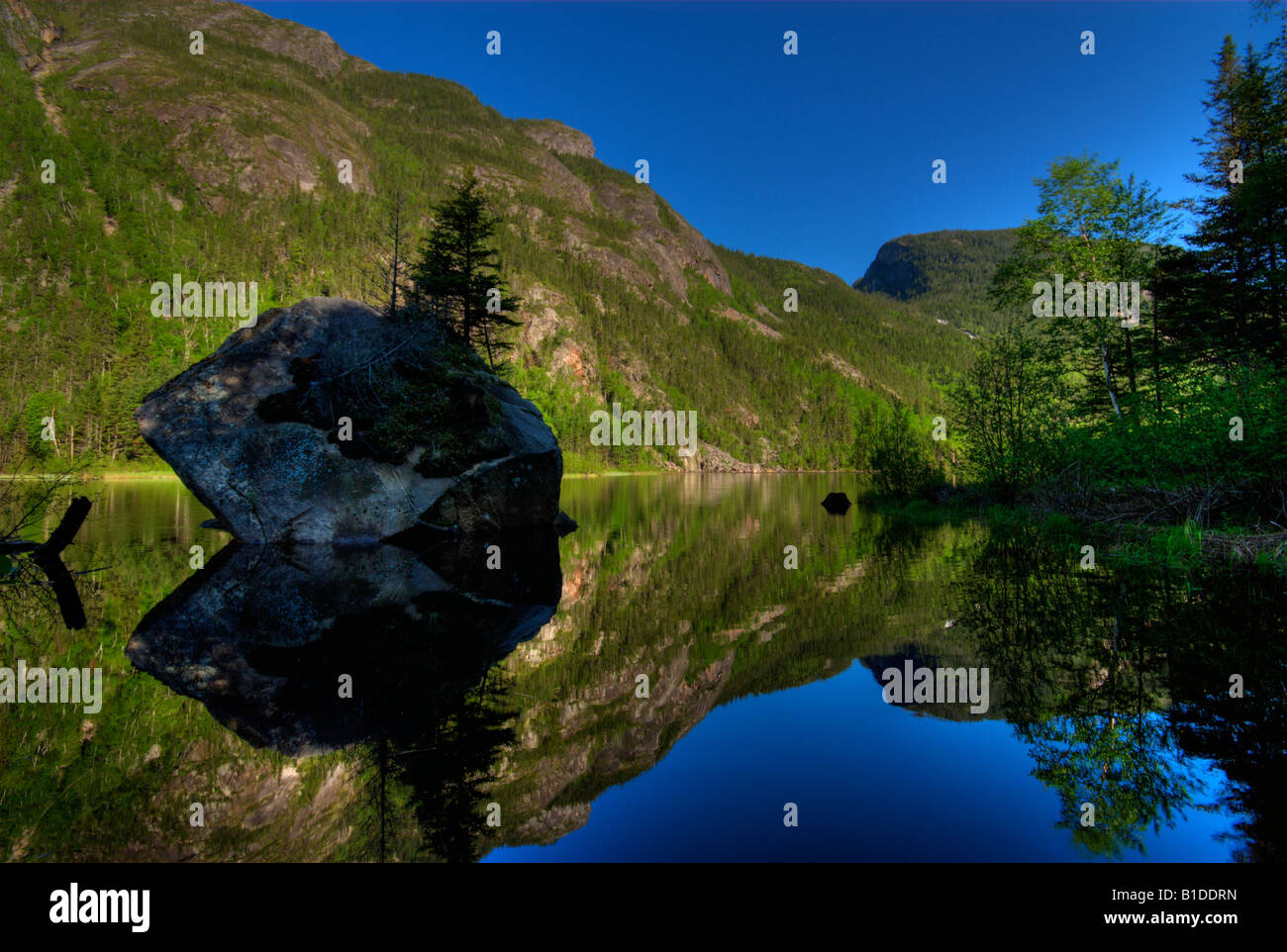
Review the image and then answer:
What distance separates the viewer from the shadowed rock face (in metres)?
4.74

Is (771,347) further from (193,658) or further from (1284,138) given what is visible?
(193,658)

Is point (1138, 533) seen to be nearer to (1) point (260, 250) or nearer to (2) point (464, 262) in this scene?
(2) point (464, 262)

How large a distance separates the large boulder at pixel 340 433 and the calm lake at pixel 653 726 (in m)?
5.94

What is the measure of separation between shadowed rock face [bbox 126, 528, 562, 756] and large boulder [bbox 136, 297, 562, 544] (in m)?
3.35

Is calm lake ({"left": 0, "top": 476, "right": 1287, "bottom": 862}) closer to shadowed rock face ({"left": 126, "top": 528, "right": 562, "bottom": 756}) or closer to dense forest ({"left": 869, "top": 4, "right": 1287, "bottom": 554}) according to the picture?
shadowed rock face ({"left": 126, "top": 528, "right": 562, "bottom": 756})

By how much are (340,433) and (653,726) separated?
1446 cm

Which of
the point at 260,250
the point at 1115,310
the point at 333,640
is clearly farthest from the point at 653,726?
the point at 260,250

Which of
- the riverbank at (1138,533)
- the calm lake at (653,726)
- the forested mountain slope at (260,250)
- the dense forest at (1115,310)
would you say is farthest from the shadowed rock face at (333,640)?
the forested mountain slope at (260,250)

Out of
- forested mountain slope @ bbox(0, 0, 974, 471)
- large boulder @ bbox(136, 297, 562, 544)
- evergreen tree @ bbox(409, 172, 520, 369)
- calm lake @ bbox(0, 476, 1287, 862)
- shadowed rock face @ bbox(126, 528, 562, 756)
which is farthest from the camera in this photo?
forested mountain slope @ bbox(0, 0, 974, 471)

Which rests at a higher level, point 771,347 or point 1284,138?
point 771,347

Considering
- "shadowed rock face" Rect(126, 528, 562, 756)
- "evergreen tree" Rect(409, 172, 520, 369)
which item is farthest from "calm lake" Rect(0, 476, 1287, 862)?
"evergreen tree" Rect(409, 172, 520, 369)

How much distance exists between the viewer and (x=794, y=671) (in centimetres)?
609
